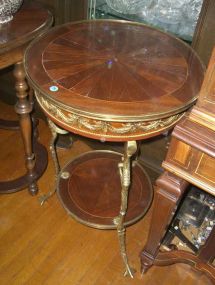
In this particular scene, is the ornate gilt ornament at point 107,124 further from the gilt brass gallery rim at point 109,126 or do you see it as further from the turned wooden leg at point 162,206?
the turned wooden leg at point 162,206

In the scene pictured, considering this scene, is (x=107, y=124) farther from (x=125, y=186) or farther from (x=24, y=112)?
(x=24, y=112)

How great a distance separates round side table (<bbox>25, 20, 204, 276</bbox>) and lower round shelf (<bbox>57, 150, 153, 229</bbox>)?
0.02 m

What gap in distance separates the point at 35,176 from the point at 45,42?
610 millimetres

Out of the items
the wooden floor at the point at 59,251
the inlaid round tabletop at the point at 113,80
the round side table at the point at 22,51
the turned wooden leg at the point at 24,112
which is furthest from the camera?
the wooden floor at the point at 59,251

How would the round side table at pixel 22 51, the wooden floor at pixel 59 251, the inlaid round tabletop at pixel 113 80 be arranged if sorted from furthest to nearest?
the wooden floor at pixel 59 251
the round side table at pixel 22 51
the inlaid round tabletop at pixel 113 80

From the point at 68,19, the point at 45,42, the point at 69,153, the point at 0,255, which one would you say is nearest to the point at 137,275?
the point at 0,255

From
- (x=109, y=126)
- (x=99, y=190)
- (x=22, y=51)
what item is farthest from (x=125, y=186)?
(x=22, y=51)

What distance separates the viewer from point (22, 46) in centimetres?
99

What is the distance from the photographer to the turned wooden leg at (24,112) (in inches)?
42.5

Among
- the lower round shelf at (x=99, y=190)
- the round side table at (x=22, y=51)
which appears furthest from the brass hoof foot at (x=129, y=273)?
the round side table at (x=22, y=51)

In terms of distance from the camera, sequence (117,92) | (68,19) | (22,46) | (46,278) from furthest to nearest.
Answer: (68,19), (46,278), (22,46), (117,92)

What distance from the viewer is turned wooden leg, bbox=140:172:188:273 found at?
840 millimetres

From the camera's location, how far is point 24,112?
1158 mm

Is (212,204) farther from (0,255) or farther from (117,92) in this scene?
(0,255)
